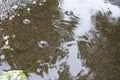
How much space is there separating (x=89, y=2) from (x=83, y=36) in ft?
2.20

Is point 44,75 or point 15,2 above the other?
point 15,2

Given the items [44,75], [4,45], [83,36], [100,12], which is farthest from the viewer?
[100,12]

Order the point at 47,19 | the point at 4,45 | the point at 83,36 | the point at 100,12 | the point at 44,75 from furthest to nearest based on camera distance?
the point at 100,12
the point at 47,19
the point at 83,36
the point at 4,45
the point at 44,75

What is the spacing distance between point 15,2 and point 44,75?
45.2 inches

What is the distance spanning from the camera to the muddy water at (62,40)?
6.87ft

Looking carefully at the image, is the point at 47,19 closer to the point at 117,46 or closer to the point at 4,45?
the point at 4,45

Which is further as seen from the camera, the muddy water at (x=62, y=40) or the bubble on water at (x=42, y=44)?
the bubble on water at (x=42, y=44)

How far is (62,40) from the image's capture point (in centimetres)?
237

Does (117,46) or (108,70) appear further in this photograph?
(117,46)

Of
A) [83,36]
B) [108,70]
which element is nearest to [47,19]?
[83,36]

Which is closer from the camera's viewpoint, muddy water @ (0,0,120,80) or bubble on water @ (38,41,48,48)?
muddy water @ (0,0,120,80)

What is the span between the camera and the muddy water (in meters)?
2.09

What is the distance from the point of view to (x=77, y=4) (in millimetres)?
2893

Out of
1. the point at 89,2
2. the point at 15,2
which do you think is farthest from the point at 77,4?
the point at 15,2
